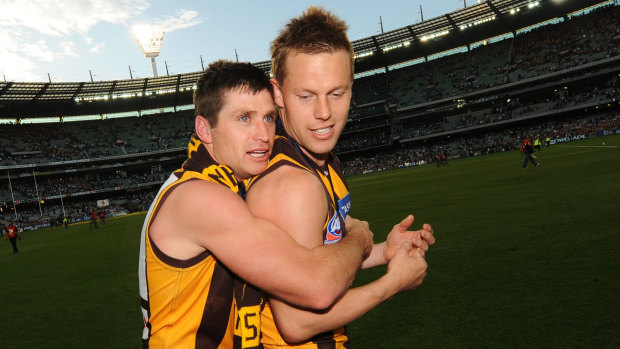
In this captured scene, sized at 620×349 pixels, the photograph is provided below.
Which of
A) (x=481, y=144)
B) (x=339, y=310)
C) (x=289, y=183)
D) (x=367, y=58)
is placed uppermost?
(x=367, y=58)

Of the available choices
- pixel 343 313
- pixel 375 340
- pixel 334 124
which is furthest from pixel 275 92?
pixel 375 340

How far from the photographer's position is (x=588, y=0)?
56.0 metres

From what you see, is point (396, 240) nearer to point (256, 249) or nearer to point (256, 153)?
point (256, 153)

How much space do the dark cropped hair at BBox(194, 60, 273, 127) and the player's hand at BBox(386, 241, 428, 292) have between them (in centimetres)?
134

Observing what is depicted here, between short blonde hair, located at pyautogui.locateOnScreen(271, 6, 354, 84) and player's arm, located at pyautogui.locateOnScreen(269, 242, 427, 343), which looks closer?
player's arm, located at pyautogui.locateOnScreen(269, 242, 427, 343)

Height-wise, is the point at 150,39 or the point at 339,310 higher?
the point at 150,39

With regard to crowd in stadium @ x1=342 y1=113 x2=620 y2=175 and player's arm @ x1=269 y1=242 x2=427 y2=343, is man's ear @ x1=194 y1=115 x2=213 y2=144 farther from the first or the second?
crowd in stadium @ x1=342 y1=113 x2=620 y2=175

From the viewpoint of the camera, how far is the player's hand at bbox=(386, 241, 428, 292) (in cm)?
222

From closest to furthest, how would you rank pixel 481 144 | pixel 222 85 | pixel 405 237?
pixel 222 85 → pixel 405 237 → pixel 481 144

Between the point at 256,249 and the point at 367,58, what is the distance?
2808 inches

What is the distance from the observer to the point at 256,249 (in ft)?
5.92

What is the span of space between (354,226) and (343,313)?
0.73m

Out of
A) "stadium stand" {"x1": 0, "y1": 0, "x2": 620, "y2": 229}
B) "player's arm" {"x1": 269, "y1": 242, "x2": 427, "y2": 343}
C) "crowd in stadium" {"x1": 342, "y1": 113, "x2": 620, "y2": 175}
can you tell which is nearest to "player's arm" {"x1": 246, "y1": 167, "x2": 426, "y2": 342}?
"player's arm" {"x1": 269, "y1": 242, "x2": 427, "y2": 343}

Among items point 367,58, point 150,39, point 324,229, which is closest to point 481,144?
point 367,58
